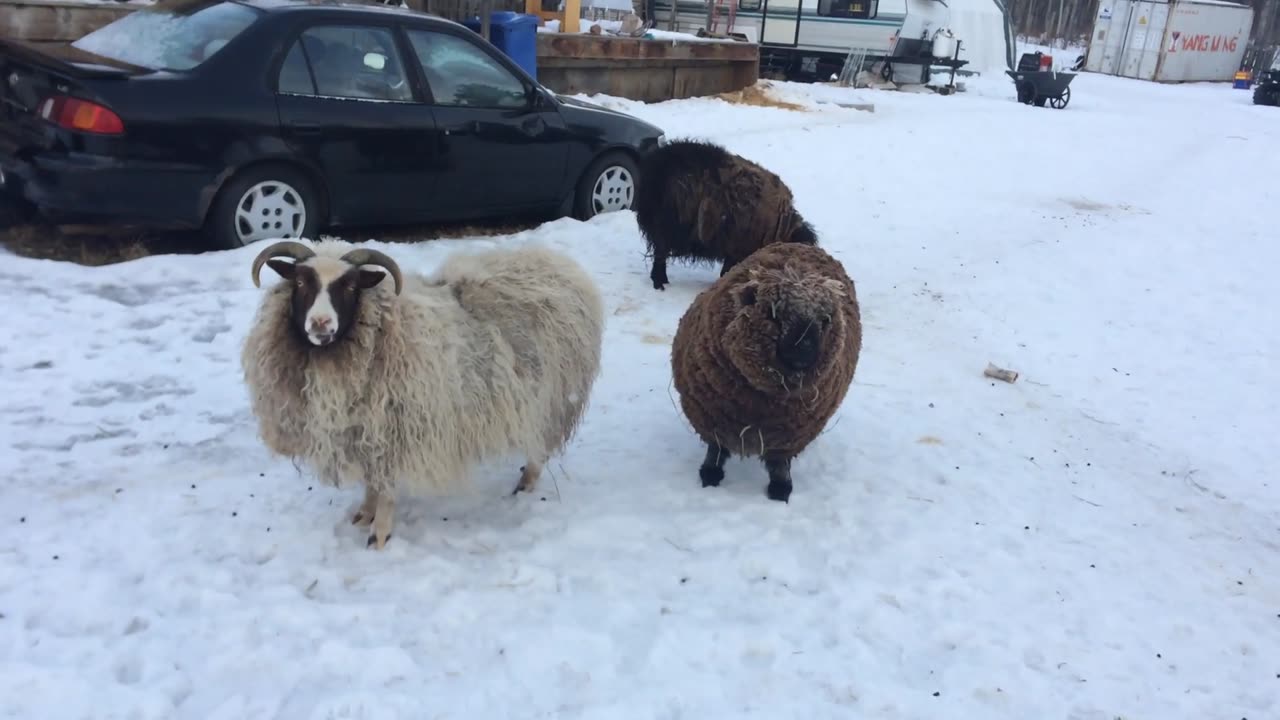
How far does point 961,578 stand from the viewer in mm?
3730

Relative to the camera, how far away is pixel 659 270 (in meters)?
7.16

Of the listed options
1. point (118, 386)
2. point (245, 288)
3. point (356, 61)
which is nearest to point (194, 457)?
point (118, 386)

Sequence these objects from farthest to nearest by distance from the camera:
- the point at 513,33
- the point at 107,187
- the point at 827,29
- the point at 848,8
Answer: the point at 827,29
the point at 848,8
the point at 513,33
the point at 107,187

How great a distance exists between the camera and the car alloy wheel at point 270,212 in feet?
20.2

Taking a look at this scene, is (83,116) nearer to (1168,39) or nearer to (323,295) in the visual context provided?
(323,295)

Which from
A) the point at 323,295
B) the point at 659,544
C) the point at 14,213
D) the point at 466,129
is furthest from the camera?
the point at 466,129

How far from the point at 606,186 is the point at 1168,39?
38206 mm

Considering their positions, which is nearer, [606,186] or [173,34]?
[173,34]

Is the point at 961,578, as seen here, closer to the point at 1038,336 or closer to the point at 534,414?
the point at 534,414

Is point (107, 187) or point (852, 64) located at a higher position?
point (852, 64)

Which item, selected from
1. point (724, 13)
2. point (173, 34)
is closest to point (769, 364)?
point (173, 34)

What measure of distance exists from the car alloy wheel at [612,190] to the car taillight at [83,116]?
402 centimetres

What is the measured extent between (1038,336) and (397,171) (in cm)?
532

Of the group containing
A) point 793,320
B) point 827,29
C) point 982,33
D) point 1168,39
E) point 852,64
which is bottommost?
point 793,320
